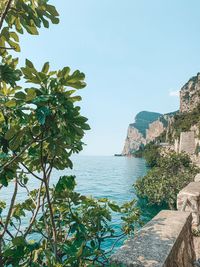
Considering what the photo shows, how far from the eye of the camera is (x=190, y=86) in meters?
132

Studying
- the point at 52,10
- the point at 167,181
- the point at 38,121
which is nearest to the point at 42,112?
the point at 38,121

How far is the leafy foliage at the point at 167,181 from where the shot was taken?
111ft

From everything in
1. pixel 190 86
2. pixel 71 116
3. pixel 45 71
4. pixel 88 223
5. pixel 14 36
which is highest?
pixel 190 86

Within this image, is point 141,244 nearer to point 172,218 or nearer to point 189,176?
point 172,218

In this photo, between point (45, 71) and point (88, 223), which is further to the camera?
point (88, 223)

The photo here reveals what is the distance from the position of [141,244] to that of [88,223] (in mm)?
913

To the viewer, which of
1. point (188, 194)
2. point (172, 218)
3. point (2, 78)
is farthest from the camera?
point (188, 194)

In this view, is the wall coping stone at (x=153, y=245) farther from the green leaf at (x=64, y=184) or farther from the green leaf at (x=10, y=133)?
the green leaf at (x=10, y=133)

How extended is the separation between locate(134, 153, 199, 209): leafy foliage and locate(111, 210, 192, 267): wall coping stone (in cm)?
3086

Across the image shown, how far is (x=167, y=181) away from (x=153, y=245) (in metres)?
33.2

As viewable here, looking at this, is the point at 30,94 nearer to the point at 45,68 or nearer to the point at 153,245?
the point at 45,68

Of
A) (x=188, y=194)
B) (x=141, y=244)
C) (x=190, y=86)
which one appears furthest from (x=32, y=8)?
(x=190, y=86)

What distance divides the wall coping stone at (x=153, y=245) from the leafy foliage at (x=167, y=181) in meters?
30.9

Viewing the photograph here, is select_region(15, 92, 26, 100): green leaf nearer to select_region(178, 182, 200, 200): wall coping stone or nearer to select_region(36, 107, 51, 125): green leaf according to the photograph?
select_region(36, 107, 51, 125): green leaf
